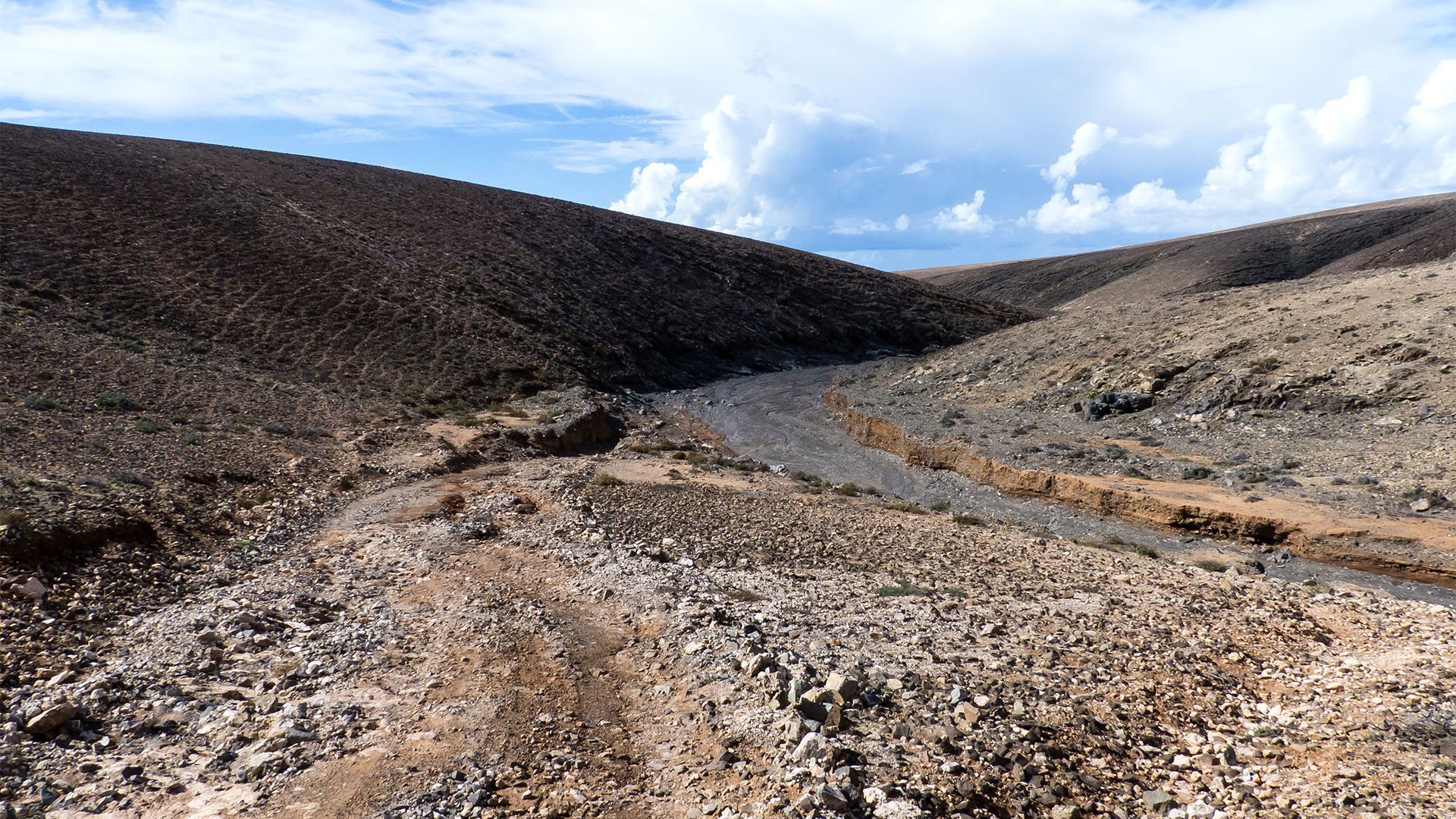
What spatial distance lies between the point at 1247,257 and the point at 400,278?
72.2 m

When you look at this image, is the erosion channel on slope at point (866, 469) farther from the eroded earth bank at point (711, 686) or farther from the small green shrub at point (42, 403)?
the small green shrub at point (42, 403)

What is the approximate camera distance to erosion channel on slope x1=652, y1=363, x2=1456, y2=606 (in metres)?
13.8

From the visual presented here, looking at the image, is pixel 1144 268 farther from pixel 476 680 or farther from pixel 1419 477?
pixel 476 680

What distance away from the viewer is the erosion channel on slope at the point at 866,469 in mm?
13812

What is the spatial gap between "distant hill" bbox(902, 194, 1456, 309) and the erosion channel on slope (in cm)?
4276

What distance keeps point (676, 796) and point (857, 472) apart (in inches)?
708

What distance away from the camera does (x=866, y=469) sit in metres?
23.8

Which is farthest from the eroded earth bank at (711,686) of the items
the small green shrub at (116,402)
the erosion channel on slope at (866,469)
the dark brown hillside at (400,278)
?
the dark brown hillside at (400,278)

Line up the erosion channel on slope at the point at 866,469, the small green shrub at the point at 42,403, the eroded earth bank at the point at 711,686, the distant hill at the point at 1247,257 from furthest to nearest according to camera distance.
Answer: the distant hill at the point at 1247,257, the small green shrub at the point at 42,403, the erosion channel on slope at the point at 866,469, the eroded earth bank at the point at 711,686

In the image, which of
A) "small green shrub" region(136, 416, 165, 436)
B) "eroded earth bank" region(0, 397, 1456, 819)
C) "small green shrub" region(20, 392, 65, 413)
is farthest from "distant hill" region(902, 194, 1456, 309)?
"small green shrub" region(20, 392, 65, 413)

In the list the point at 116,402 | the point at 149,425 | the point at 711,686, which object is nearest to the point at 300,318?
the point at 116,402

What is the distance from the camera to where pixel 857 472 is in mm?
23359

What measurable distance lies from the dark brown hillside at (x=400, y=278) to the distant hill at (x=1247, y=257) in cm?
2274

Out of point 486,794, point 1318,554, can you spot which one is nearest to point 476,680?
point 486,794
